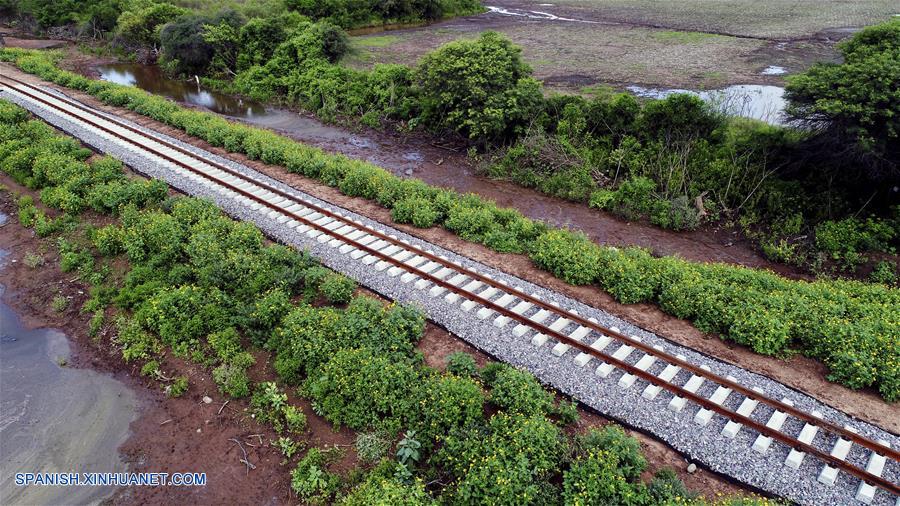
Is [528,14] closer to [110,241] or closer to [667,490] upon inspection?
[110,241]

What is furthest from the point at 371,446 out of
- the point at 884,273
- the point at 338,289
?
the point at 884,273

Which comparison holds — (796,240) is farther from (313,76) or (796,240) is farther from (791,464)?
(313,76)

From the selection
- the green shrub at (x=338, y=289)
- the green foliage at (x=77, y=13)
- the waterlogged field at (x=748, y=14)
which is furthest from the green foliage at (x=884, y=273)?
the green foliage at (x=77, y=13)

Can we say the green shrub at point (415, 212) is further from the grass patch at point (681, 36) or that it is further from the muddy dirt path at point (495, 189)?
the grass patch at point (681, 36)

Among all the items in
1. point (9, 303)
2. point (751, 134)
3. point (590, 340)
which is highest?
point (751, 134)

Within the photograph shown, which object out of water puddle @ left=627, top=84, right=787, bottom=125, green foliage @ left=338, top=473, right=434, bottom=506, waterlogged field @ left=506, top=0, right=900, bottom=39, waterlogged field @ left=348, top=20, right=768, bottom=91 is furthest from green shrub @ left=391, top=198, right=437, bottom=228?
waterlogged field @ left=506, top=0, right=900, bottom=39

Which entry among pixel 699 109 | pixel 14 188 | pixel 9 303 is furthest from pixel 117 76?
pixel 699 109

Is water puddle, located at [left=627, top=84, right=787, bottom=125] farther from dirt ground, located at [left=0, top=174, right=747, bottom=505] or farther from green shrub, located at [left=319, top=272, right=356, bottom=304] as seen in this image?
green shrub, located at [left=319, top=272, right=356, bottom=304]
